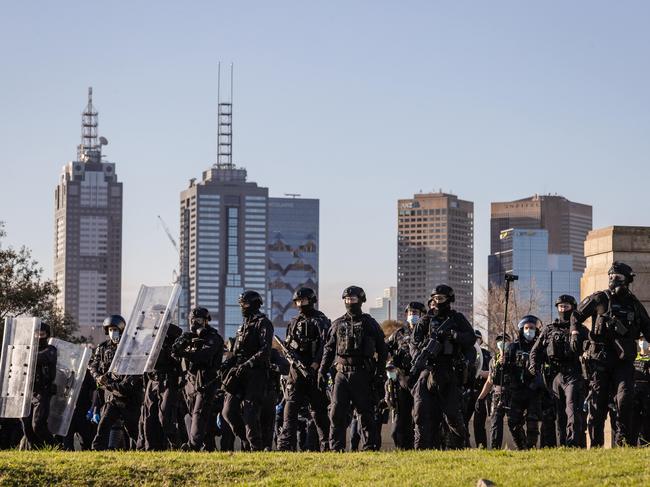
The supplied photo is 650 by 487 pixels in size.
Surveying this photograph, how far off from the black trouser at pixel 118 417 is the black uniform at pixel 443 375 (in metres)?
4.23

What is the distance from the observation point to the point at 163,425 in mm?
20250

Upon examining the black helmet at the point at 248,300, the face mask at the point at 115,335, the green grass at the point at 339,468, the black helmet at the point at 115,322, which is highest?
the black helmet at the point at 248,300

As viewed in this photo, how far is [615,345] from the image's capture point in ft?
57.9

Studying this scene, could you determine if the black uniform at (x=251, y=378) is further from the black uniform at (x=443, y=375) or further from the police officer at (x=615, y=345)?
the police officer at (x=615, y=345)

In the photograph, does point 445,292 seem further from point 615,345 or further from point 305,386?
point 305,386

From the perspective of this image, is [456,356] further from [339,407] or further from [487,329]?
[487,329]

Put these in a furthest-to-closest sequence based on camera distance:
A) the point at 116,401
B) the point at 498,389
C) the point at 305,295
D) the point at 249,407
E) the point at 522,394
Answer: the point at 498,389, the point at 522,394, the point at 116,401, the point at 305,295, the point at 249,407

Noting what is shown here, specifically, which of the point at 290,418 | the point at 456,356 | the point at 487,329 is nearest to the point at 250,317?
the point at 290,418

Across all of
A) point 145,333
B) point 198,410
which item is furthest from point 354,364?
point 145,333

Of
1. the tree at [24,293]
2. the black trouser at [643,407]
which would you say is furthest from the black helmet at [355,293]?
the tree at [24,293]

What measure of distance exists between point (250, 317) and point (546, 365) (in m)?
3.85

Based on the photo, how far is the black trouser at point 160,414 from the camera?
20312mm

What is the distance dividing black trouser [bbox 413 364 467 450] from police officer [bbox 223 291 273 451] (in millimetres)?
A: 1996

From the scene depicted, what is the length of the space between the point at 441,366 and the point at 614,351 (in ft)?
6.17
